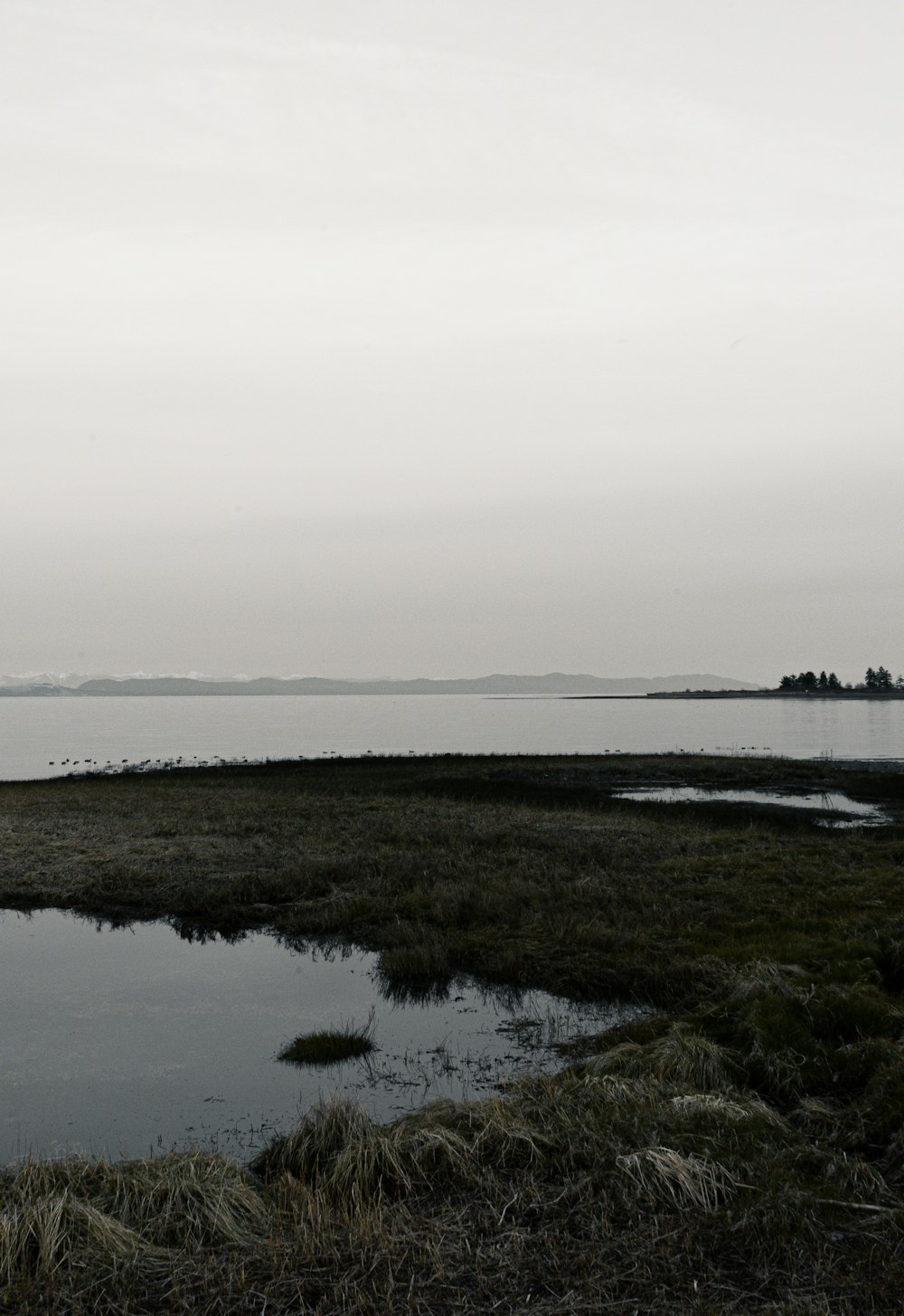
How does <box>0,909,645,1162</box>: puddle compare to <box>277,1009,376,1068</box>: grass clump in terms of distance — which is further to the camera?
<box>277,1009,376,1068</box>: grass clump

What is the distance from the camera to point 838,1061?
969 centimetres

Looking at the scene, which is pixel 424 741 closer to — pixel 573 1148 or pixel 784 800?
pixel 784 800

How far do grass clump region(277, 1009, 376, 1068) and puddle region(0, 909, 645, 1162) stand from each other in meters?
0.19

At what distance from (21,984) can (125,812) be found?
64.1 ft

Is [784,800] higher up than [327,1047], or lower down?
lower down

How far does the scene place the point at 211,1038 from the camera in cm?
1280

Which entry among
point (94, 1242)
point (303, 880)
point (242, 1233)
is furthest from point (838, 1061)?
point (303, 880)

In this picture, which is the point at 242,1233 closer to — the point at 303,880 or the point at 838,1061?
the point at 838,1061

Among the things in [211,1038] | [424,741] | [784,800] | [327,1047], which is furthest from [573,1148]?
[424,741]

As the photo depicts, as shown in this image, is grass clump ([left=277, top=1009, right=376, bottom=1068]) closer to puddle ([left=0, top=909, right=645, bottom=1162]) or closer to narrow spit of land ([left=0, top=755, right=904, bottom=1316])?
puddle ([left=0, top=909, right=645, bottom=1162])

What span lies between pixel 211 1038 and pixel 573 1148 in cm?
700

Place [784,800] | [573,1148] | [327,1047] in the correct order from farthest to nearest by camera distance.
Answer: [784,800] → [327,1047] → [573,1148]

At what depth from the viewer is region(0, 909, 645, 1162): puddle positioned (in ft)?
32.5

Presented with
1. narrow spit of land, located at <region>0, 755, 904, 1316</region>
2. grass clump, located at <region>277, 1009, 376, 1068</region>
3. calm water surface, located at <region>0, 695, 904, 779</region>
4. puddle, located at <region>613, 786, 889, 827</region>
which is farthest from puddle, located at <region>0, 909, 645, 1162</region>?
calm water surface, located at <region>0, 695, 904, 779</region>
